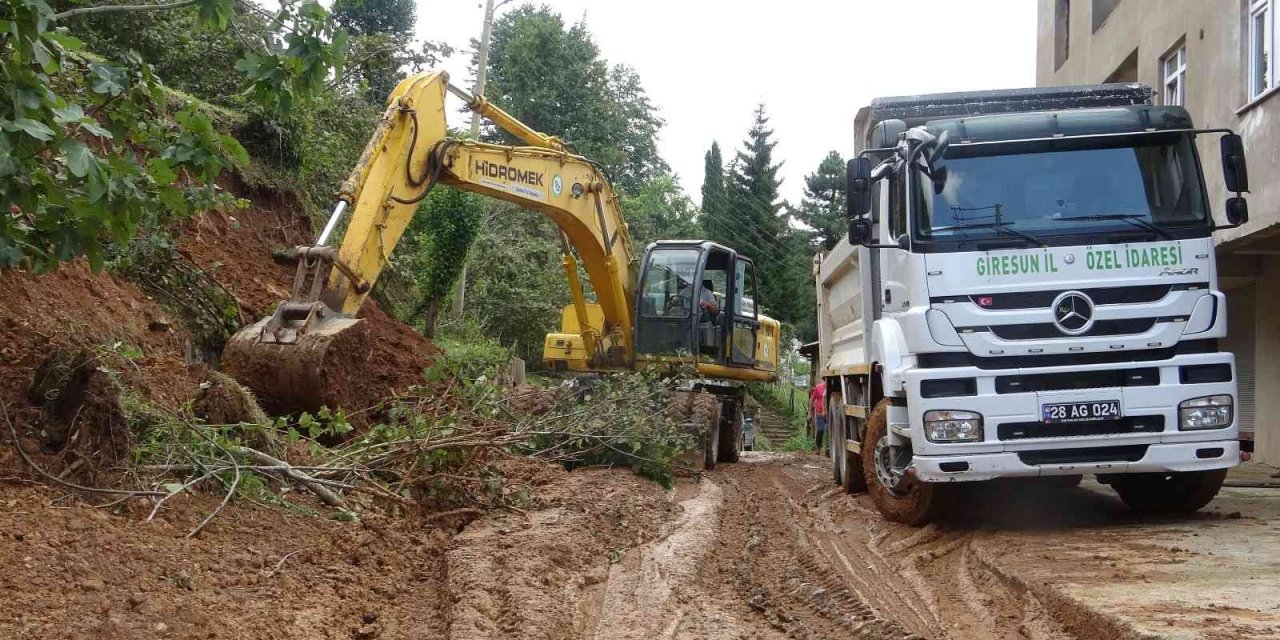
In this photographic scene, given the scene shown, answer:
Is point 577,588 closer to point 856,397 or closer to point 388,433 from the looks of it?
point 388,433

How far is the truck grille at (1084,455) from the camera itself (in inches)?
300

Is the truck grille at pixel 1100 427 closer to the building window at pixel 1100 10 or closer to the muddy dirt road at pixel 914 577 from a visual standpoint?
the muddy dirt road at pixel 914 577

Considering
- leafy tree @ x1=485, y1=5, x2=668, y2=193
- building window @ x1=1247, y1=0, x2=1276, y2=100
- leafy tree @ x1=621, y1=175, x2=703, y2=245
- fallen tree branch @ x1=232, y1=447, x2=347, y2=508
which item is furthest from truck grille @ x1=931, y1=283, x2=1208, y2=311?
leafy tree @ x1=621, y1=175, x2=703, y2=245

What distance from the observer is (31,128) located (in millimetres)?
4211

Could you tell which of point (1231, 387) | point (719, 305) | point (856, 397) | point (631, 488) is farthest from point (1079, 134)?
point (719, 305)

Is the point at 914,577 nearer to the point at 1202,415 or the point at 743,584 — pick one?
the point at 743,584

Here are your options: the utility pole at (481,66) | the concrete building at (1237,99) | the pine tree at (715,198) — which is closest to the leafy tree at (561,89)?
the pine tree at (715,198)

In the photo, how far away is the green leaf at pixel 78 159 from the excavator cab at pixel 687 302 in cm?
1060

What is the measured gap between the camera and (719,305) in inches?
610

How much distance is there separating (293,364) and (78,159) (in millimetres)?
4549

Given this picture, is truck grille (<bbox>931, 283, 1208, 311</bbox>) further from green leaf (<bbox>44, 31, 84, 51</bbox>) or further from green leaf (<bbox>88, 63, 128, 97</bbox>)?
green leaf (<bbox>44, 31, 84, 51</bbox>)


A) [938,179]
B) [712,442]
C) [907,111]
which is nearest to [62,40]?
[938,179]

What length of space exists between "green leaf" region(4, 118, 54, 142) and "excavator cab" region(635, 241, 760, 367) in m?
10.9

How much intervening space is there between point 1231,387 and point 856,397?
394 cm
